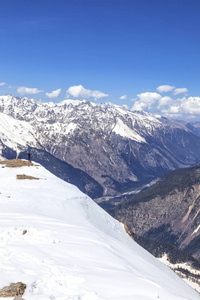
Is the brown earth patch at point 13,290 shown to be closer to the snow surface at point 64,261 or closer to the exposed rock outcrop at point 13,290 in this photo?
the exposed rock outcrop at point 13,290

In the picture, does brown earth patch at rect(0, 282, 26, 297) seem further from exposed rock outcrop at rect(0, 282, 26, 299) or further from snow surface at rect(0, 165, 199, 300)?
snow surface at rect(0, 165, 199, 300)

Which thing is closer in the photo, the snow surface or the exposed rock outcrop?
the exposed rock outcrop

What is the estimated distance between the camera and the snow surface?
17641 mm

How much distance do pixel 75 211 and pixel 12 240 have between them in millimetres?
19989

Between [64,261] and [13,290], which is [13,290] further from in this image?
[64,261]

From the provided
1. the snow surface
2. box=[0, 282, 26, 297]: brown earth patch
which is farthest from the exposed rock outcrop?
the snow surface

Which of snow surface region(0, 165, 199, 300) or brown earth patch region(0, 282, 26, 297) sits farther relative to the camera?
snow surface region(0, 165, 199, 300)

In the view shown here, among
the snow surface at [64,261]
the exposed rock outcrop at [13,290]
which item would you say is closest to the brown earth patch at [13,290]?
the exposed rock outcrop at [13,290]

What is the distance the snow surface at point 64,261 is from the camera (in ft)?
57.9

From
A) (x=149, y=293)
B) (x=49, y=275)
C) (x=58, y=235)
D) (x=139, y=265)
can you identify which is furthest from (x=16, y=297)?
(x=139, y=265)

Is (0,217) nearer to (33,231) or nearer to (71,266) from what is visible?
(33,231)

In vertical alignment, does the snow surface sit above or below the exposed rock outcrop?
below

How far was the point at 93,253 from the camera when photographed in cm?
2656

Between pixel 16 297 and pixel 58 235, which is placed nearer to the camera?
pixel 16 297
